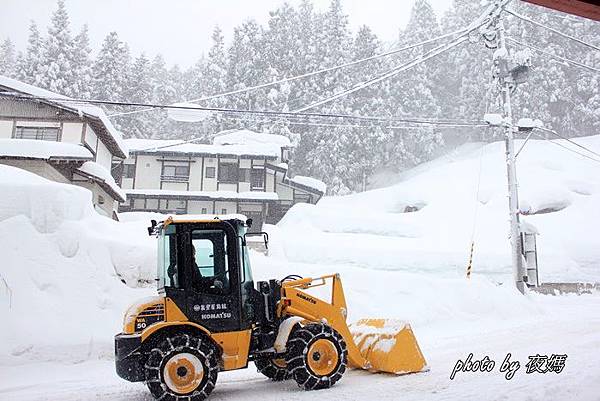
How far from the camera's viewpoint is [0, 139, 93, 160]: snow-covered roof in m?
11.5

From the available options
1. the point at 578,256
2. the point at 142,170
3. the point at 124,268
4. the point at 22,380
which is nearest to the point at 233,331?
the point at 22,380

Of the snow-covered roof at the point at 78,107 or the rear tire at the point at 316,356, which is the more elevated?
the snow-covered roof at the point at 78,107

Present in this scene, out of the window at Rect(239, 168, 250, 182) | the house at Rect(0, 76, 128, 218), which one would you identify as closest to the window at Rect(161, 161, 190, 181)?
the window at Rect(239, 168, 250, 182)

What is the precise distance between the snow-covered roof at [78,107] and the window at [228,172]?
546 cm

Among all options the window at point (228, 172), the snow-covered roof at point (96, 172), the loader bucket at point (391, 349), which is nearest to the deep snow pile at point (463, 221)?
the window at point (228, 172)

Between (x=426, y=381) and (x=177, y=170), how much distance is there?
1980 centimetres

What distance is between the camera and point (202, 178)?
2267cm

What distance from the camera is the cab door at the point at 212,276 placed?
14.9 feet

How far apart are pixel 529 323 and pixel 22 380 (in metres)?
8.73

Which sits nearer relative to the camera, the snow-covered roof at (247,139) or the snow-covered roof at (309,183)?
the snow-covered roof at (247,139)

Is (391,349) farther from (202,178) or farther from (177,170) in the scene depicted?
(177,170)

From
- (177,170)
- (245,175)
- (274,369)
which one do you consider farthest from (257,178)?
(274,369)

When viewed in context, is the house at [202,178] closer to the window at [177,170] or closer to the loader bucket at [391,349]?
the window at [177,170]

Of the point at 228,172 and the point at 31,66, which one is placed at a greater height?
the point at 31,66
